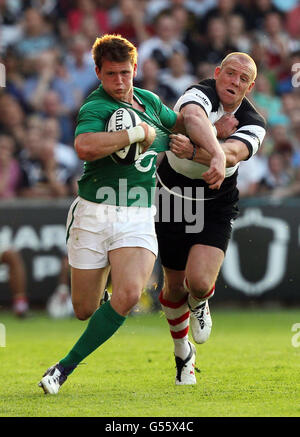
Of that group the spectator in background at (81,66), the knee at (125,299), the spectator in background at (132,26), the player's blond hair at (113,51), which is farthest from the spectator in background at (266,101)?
the knee at (125,299)

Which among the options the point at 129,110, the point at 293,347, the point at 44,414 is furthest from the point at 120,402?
the point at 293,347

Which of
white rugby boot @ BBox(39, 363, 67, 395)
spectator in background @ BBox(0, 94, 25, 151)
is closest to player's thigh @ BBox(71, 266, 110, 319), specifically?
white rugby boot @ BBox(39, 363, 67, 395)

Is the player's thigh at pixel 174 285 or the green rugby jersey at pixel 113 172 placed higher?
the green rugby jersey at pixel 113 172

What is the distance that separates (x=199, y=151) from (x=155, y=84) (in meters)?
7.26

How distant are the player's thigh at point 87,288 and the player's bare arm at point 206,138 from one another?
98 cm

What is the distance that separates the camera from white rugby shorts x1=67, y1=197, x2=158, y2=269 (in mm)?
5938

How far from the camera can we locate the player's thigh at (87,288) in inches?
237

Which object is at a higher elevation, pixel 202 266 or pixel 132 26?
pixel 132 26

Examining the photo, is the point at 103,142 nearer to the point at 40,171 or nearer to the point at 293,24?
the point at 40,171

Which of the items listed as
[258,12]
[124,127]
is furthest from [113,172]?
[258,12]

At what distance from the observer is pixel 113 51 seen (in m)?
5.81

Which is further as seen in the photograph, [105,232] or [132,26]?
[132,26]

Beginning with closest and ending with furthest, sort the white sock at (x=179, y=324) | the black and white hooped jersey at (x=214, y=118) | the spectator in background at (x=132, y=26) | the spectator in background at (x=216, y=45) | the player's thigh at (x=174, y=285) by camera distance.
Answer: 1. the black and white hooped jersey at (x=214, y=118)
2. the white sock at (x=179, y=324)
3. the player's thigh at (x=174, y=285)
4. the spectator in background at (x=216, y=45)
5. the spectator in background at (x=132, y=26)

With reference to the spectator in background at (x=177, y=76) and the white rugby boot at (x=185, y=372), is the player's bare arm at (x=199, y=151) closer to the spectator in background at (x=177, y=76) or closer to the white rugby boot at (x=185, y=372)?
the white rugby boot at (x=185, y=372)
